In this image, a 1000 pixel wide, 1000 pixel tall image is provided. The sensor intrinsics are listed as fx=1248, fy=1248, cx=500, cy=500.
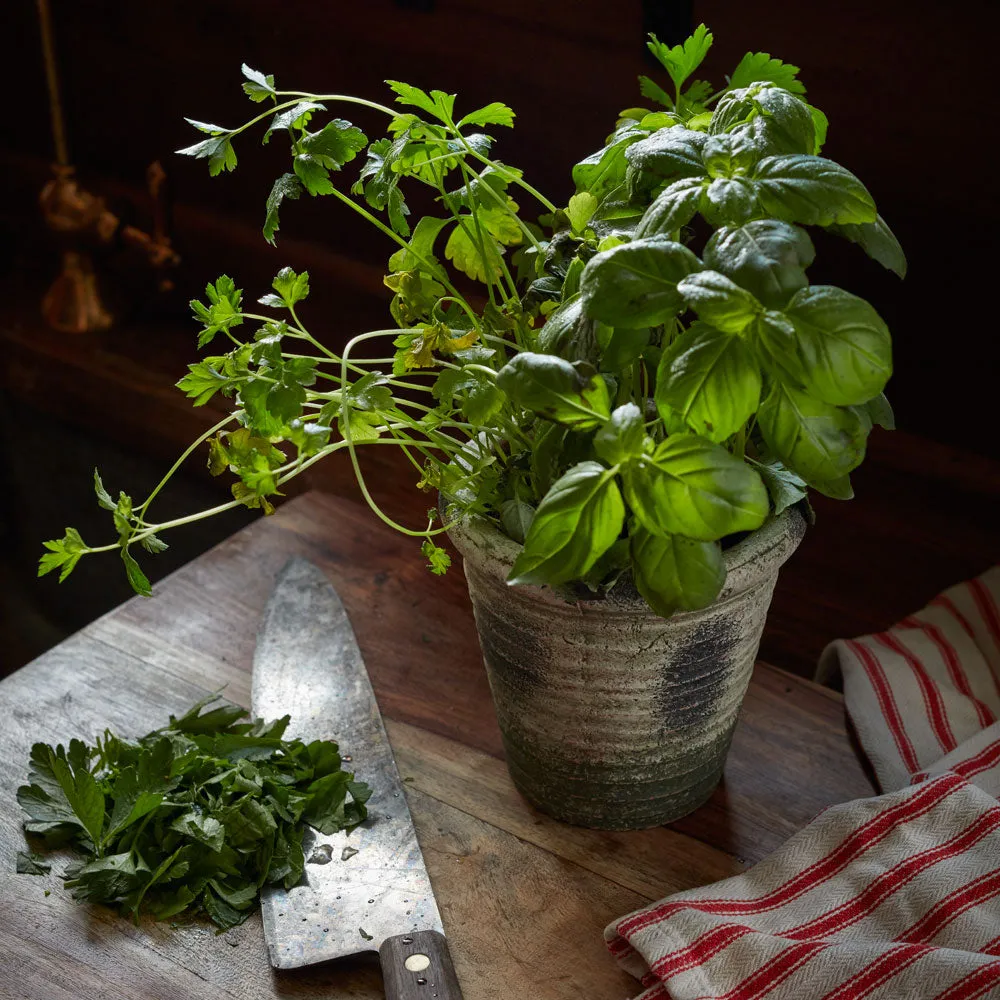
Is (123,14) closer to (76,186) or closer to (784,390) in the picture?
(76,186)

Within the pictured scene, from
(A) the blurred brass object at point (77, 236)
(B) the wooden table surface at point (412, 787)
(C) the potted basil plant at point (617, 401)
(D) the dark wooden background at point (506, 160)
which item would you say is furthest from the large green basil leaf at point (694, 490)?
(A) the blurred brass object at point (77, 236)

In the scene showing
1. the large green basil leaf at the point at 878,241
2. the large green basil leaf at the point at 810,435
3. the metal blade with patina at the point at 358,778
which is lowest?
the metal blade with patina at the point at 358,778

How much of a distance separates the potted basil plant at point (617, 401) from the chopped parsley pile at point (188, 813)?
0.14 m

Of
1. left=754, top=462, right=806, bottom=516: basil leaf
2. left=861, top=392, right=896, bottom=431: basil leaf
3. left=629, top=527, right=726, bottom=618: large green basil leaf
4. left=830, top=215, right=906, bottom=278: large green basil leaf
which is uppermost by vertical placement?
left=830, top=215, right=906, bottom=278: large green basil leaf

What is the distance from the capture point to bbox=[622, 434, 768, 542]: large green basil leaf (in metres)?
0.57

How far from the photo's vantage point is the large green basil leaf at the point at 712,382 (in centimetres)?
57

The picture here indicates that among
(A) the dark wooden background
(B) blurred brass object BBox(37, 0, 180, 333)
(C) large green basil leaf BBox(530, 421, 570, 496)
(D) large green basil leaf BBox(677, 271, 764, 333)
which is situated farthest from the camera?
(B) blurred brass object BBox(37, 0, 180, 333)

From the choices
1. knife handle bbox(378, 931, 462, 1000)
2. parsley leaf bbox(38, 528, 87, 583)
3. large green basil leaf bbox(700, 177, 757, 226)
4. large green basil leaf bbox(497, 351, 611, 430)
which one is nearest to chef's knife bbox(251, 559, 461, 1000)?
knife handle bbox(378, 931, 462, 1000)

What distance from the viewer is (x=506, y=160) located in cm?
142

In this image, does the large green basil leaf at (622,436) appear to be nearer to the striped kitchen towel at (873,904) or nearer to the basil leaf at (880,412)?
the basil leaf at (880,412)

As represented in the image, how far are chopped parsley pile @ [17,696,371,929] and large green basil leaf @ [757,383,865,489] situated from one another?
0.37 meters

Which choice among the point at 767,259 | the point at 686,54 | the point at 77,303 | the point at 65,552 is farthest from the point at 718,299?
the point at 77,303

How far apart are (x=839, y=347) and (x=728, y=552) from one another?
0.55 ft

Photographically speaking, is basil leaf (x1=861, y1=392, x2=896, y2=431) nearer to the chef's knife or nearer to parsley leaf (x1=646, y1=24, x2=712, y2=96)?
parsley leaf (x1=646, y1=24, x2=712, y2=96)
